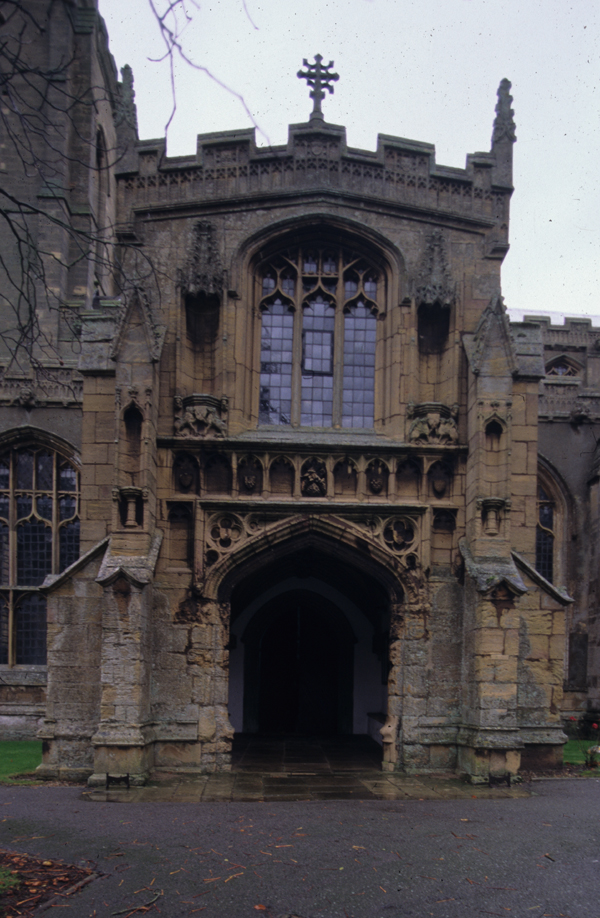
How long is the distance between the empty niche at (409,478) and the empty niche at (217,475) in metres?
2.44

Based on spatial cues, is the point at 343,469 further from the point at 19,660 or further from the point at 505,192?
the point at 19,660

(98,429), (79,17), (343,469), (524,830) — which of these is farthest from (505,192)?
(79,17)

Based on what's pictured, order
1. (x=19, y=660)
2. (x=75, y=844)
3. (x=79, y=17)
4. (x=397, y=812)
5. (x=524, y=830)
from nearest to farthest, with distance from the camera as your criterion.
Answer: (x=75, y=844), (x=524, y=830), (x=397, y=812), (x=19, y=660), (x=79, y=17)

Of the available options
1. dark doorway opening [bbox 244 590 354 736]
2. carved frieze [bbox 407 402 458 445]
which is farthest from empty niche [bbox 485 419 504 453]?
dark doorway opening [bbox 244 590 354 736]

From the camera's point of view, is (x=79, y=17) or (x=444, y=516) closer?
(x=444, y=516)

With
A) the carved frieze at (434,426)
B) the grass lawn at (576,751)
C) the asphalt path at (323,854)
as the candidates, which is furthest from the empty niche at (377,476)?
the grass lawn at (576,751)

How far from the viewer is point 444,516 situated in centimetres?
1074

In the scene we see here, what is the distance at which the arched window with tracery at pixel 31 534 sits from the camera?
16.2 meters

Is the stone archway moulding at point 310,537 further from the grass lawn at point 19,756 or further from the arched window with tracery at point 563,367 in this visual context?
the arched window with tracery at point 563,367

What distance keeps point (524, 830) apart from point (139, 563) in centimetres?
538

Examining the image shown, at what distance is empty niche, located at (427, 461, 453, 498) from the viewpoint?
35.3ft

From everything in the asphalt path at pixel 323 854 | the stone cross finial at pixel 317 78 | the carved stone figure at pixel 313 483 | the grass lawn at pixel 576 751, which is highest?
the stone cross finial at pixel 317 78

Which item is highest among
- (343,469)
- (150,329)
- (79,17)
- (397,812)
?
(79,17)

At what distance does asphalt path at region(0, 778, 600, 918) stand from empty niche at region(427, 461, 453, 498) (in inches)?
159
